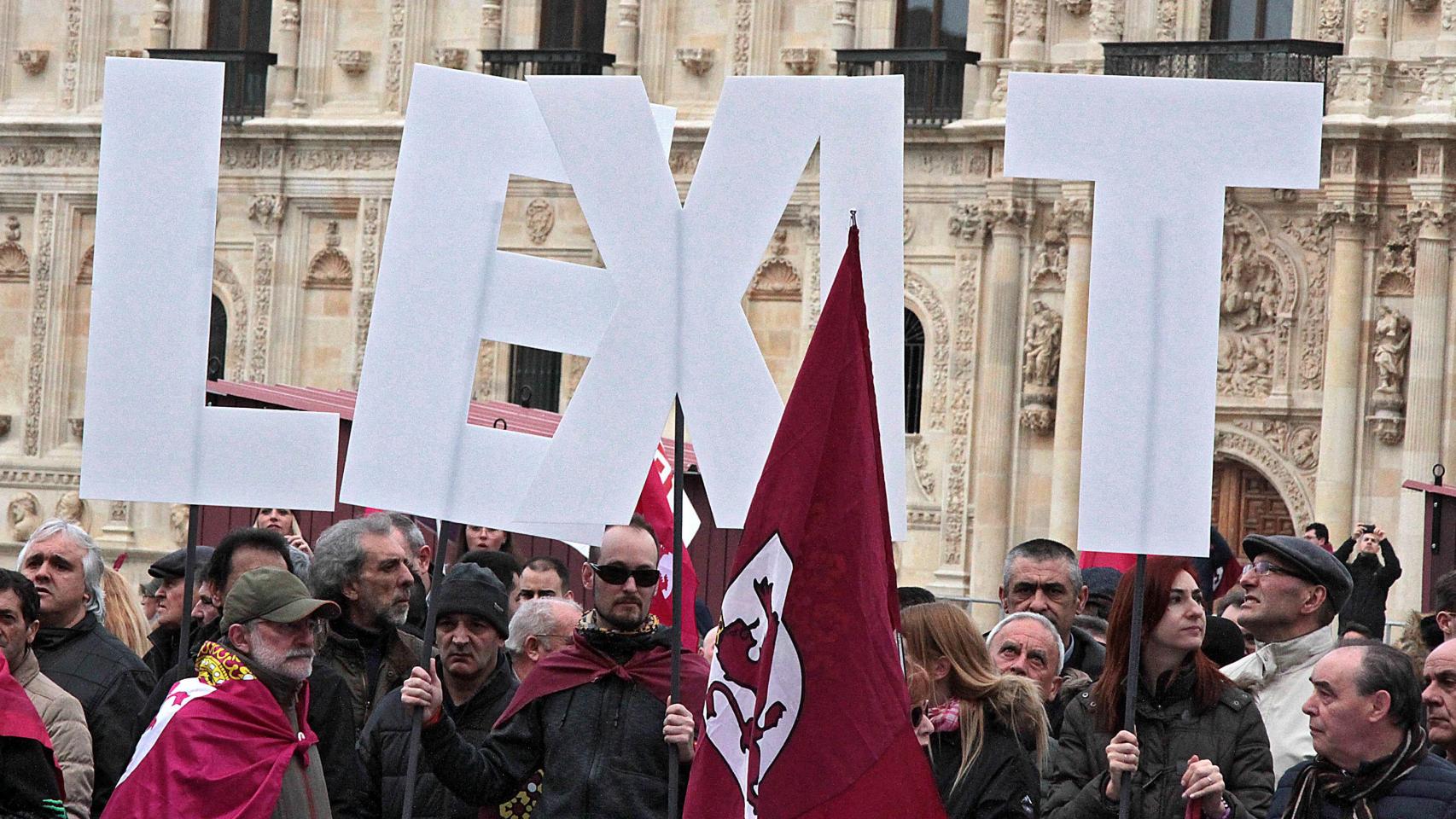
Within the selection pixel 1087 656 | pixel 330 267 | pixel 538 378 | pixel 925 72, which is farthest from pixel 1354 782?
pixel 330 267

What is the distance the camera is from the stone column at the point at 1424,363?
23.5 meters

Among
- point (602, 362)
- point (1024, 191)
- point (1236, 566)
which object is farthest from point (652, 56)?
point (602, 362)

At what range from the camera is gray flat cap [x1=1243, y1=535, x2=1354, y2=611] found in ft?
25.4

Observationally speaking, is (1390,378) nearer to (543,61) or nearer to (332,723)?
(543,61)

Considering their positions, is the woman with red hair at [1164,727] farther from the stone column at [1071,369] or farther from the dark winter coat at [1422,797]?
the stone column at [1071,369]

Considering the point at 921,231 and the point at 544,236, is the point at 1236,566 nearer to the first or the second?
the point at 921,231

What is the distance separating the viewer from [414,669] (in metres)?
7.11

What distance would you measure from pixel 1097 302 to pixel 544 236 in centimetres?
2104

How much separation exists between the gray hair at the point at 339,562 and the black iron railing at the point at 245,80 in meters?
21.5

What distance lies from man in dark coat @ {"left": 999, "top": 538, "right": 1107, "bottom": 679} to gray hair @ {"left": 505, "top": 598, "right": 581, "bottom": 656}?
4.47ft

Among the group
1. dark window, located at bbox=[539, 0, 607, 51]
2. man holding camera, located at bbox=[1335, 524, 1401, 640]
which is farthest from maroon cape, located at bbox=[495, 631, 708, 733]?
dark window, located at bbox=[539, 0, 607, 51]

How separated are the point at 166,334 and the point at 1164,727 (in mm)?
2889

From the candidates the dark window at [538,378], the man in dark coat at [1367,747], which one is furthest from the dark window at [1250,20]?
the man in dark coat at [1367,747]

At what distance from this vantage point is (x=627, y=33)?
27.5 m
